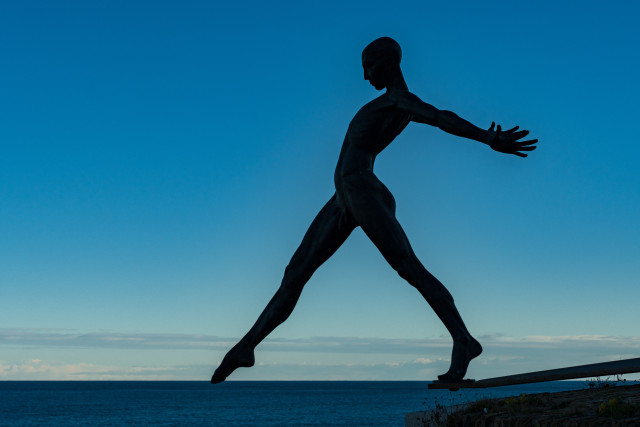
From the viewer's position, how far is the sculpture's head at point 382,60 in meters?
8.61

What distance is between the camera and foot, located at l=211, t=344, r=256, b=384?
27.9 feet

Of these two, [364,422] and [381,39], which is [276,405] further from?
[381,39]

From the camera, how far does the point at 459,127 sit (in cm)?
771

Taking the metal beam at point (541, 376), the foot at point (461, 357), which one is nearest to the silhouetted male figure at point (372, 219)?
the foot at point (461, 357)

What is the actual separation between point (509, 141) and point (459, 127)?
541mm

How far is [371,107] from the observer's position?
28.1 ft

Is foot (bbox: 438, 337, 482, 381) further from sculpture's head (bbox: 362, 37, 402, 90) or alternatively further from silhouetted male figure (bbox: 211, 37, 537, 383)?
sculpture's head (bbox: 362, 37, 402, 90)

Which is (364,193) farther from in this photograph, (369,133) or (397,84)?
(397,84)

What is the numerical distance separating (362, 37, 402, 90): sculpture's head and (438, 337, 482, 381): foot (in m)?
2.95

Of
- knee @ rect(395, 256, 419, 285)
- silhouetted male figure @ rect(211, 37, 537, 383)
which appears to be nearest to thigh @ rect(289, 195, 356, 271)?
silhouetted male figure @ rect(211, 37, 537, 383)

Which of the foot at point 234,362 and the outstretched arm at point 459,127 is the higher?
the outstretched arm at point 459,127

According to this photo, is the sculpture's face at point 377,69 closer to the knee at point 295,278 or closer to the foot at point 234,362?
the knee at point 295,278

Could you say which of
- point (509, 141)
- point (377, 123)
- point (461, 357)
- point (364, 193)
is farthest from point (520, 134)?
point (461, 357)

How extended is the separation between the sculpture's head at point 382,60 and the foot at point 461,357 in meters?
2.95
